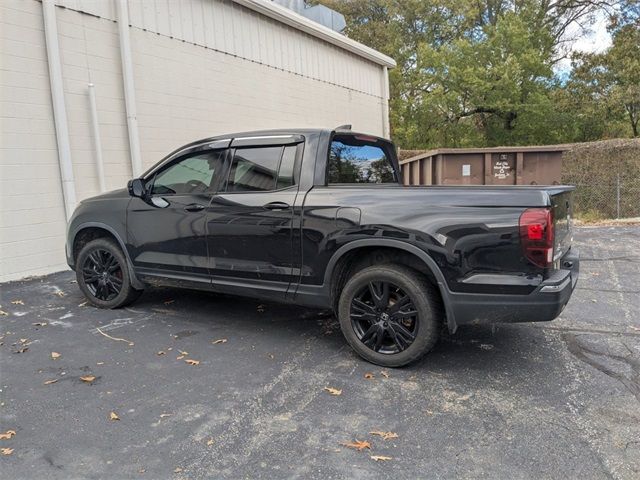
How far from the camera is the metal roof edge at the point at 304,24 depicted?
33.1 feet

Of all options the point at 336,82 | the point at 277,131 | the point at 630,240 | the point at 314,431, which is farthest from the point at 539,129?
the point at 314,431

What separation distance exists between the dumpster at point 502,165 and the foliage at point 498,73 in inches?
460

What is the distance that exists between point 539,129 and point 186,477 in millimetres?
25737

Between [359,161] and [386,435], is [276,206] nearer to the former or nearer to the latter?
[359,161]

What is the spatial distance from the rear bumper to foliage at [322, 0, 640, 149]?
2085cm

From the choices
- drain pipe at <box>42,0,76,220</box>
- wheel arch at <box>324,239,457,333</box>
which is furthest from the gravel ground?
drain pipe at <box>42,0,76,220</box>

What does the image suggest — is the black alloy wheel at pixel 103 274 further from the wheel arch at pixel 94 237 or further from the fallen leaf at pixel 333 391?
the fallen leaf at pixel 333 391

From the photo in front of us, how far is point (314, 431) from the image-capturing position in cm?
296

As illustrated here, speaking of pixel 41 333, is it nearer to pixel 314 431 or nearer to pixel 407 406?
pixel 314 431

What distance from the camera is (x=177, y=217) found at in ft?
15.5

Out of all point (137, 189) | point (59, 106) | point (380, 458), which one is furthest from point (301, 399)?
point (59, 106)

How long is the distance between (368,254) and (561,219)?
4.80 feet

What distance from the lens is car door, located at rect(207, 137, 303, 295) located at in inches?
162

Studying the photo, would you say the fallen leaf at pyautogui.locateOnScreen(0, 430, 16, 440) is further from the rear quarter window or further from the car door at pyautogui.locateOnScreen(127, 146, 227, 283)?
the rear quarter window
